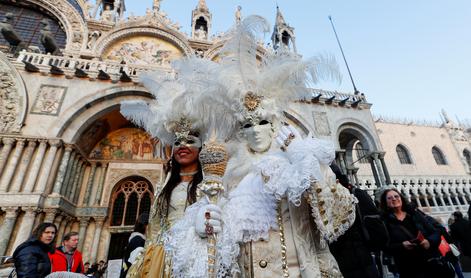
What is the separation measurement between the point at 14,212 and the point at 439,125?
1235 inches

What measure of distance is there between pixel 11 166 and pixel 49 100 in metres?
2.17

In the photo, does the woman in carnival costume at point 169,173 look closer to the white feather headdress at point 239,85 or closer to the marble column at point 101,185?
the white feather headdress at point 239,85

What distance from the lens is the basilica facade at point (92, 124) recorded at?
20.4 ft

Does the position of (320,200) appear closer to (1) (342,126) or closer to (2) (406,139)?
(1) (342,126)

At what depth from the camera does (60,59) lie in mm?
7949

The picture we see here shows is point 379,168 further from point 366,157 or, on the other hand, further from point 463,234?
point 463,234

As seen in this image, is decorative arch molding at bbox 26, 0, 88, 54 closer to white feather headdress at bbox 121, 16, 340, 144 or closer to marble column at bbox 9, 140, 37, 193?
marble column at bbox 9, 140, 37, 193

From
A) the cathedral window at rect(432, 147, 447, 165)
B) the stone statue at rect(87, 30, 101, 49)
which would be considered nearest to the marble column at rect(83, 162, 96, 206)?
the stone statue at rect(87, 30, 101, 49)

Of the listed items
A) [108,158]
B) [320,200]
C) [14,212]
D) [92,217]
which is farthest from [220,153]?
[108,158]

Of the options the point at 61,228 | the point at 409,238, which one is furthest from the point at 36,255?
the point at 61,228

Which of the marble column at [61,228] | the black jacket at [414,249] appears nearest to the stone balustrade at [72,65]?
the marble column at [61,228]

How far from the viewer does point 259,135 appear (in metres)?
1.57

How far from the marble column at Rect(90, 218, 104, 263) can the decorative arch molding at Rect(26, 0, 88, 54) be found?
7.33 metres

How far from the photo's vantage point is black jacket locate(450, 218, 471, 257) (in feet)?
10.7
